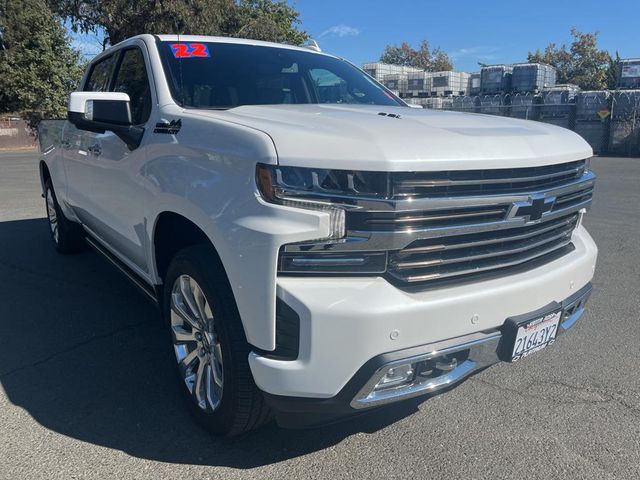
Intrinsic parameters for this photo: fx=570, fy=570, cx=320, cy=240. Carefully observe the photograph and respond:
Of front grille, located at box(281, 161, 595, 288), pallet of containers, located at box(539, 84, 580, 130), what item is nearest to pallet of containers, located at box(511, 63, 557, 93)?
pallet of containers, located at box(539, 84, 580, 130)

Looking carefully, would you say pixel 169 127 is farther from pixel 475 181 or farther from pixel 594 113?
pixel 594 113

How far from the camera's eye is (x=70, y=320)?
14.0 feet

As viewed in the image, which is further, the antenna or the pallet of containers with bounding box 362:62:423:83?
the pallet of containers with bounding box 362:62:423:83

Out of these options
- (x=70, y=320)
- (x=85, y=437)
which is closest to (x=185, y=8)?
(x=70, y=320)

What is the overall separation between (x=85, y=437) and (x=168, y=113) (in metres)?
1.67

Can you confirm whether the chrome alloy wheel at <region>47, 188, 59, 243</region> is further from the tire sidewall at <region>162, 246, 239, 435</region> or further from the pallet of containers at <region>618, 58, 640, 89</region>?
the pallet of containers at <region>618, 58, 640, 89</region>

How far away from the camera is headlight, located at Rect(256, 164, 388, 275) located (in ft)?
6.89

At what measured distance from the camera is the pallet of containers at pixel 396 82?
31438mm

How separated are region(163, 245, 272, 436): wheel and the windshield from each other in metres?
1.06

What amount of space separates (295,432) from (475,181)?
1.50m

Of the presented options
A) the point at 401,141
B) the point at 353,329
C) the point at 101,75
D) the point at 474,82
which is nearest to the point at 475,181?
the point at 401,141

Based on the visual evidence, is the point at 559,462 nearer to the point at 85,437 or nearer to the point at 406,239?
the point at 406,239

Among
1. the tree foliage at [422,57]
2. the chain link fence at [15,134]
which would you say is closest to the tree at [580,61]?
the tree foliage at [422,57]

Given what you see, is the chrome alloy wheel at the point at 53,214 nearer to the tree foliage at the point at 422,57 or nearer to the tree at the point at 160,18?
the tree at the point at 160,18
